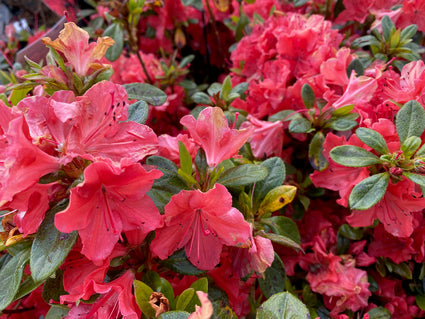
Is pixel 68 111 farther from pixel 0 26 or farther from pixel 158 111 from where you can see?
pixel 0 26

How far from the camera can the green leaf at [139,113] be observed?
2.56ft

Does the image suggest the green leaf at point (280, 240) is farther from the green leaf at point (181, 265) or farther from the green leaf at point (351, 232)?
the green leaf at point (351, 232)

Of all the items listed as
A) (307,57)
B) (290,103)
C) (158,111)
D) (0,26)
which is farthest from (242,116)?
(0,26)

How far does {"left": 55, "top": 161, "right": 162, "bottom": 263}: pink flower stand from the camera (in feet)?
1.86

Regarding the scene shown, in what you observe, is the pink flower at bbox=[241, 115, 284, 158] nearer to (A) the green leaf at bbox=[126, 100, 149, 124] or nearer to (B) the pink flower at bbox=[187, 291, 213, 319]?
(A) the green leaf at bbox=[126, 100, 149, 124]

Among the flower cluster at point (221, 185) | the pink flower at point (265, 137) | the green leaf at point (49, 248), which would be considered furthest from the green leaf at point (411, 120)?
the green leaf at point (49, 248)

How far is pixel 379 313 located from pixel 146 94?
0.90 meters

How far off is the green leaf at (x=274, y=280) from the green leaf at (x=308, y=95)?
17.2 inches

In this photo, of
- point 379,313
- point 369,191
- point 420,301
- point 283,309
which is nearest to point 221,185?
point 283,309

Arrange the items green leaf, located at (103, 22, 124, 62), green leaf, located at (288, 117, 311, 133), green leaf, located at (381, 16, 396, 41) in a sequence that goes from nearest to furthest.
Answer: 1. green leaf, located at (288, 117, 311, 133)
2. green leaf, located at (381, 16, 396, 41)
3. green leaf, located at (103, 22, 124, 62)

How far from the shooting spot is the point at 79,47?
2.55 feet

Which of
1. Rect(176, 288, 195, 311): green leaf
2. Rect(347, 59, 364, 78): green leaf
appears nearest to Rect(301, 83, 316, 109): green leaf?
Rect(347, 59, 364, 78): green leaf

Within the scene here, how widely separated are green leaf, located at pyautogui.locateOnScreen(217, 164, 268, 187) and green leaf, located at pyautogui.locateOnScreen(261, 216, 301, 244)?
0.51ft

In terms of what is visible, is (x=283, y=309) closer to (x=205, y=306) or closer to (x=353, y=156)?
(x=205, y=306)
